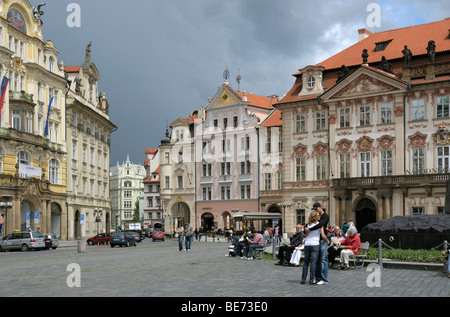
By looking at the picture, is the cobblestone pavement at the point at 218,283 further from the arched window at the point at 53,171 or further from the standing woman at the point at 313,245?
the arched window at the point at 53,171

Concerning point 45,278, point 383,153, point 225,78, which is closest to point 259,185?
point 225,78

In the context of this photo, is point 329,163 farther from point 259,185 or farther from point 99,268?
point 99,268

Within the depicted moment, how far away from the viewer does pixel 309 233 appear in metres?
15.4

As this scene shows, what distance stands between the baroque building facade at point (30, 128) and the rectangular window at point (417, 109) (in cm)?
3210

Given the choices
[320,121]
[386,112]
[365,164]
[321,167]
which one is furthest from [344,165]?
[386,112]

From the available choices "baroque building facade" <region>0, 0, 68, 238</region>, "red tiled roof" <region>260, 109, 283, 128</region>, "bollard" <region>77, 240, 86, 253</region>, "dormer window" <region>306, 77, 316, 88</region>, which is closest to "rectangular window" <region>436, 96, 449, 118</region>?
"dormer window" <region>306, 77, 316, 88</region>

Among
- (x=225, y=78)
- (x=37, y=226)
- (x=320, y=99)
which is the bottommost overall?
(x=37, y=226)

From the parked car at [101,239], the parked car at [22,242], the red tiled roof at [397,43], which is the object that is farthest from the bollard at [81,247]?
the red tiled roof at [397,43]

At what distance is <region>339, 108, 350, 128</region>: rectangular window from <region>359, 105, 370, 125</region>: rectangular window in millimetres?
1102

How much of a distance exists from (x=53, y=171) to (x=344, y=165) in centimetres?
2828

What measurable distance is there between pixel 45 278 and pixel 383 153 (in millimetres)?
36692

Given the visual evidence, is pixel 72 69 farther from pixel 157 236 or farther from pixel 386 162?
pixel 386 162

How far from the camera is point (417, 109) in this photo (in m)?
48.3

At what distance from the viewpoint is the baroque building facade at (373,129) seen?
47.4m
